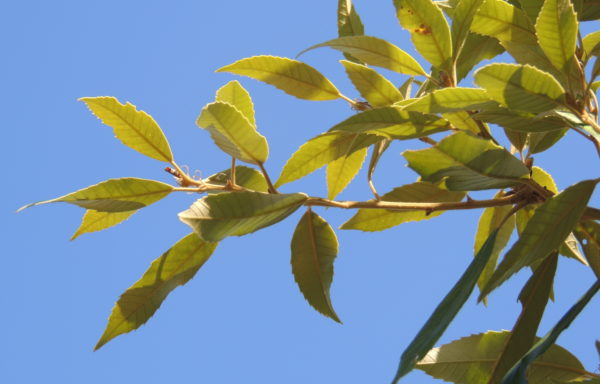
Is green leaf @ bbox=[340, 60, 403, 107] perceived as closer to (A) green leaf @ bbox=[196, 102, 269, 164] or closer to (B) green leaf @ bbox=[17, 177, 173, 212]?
(A) green leaf @ bbox=[196, 102, 269, 164]

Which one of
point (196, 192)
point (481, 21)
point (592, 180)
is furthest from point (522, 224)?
point (196, 192)

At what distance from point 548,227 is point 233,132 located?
54 centimetres

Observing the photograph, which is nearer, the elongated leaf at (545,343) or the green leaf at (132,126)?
the elongated leaf at (545,343)

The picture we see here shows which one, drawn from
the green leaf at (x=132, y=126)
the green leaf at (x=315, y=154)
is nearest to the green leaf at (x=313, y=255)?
the green leaf at (x=315, y=154)

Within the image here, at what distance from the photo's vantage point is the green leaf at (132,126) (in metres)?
1.29

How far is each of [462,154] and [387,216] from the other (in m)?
0.40

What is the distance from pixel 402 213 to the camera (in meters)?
1.46

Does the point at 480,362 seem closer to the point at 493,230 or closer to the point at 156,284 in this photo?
the point at 493,230

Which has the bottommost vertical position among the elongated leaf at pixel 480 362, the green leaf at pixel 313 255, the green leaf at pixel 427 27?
the elongated leaf at pixel 480 362

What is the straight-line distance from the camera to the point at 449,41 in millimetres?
1272

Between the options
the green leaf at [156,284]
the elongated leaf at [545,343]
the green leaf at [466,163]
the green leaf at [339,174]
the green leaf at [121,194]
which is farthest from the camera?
the green leaf at [339,174]

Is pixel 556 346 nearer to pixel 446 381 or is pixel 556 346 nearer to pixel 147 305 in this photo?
pixel 446 381

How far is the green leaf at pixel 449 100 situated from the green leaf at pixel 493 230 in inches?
15.1

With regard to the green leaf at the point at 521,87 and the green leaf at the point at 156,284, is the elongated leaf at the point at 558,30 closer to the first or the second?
the green leaf at the point at 521,87
